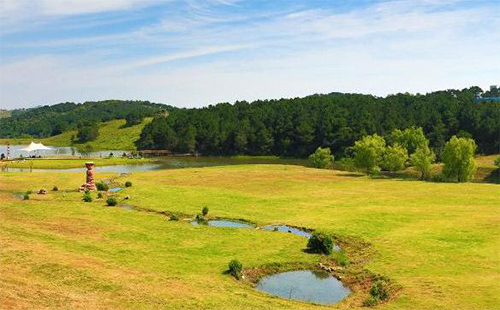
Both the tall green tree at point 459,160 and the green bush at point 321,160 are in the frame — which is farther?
the green bush at point 321,160

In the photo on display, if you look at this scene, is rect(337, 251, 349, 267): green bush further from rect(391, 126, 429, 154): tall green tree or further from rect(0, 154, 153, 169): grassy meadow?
rect(391, 126, 429, 154): tall green tree

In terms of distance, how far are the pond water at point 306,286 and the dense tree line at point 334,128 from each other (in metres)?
107

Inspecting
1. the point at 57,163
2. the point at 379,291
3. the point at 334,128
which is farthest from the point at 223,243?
the point at 334,128

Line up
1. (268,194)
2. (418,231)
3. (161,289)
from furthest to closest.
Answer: (268,194) < (418,231) < (161,289)

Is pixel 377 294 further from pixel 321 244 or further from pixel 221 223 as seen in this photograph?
pixel 221 223

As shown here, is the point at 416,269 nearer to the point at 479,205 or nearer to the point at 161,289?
the point at 161,289

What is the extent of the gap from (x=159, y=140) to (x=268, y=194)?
13684 centimetres

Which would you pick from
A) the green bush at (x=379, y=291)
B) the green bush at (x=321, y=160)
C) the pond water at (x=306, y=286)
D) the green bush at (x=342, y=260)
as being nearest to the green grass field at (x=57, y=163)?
the green bush at (x=321, y=160)

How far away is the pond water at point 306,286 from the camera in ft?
96.9

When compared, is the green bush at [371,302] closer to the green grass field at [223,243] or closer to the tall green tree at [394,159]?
the green grass field at [223,243]

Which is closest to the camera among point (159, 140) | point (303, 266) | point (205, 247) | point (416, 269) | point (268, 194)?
point (416, 269)

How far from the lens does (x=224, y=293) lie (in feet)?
90.3

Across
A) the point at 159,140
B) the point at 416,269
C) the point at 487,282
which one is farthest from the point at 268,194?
the point at 159,140

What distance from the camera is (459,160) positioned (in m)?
83.7
